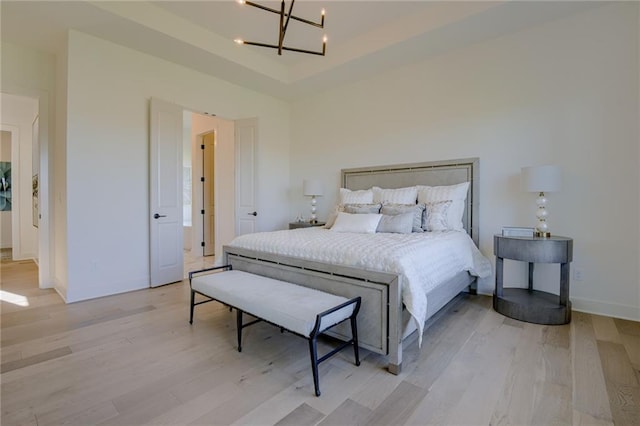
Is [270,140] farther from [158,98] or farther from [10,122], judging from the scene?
[10,122]

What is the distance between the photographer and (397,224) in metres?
3.20

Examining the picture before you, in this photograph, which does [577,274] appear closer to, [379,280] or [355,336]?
[379,280]

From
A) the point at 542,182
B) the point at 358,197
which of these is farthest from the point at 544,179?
the point at 358,197

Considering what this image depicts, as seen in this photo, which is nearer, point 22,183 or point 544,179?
point 544,179

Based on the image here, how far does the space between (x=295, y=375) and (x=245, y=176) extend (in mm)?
3679

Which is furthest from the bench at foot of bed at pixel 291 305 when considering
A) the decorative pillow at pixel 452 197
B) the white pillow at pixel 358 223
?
the decorative pillow at pixel 452 197

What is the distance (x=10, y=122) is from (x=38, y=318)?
5.29 metres

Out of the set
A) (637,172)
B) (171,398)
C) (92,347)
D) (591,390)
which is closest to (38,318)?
(92,347)

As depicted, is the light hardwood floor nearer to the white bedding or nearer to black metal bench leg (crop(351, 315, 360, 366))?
black metal bench leg (crop(351, 315, 360, 366))

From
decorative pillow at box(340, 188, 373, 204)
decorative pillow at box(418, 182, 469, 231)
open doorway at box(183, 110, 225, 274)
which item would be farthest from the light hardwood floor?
open doorway at box(183, 110, 225, 274)

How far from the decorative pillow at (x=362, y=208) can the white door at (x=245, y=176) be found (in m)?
1.80

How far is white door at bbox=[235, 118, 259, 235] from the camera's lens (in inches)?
195

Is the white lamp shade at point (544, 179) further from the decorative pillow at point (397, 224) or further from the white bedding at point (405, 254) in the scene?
the decorative pillow at point (397, 224)

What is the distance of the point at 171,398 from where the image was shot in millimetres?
1691
